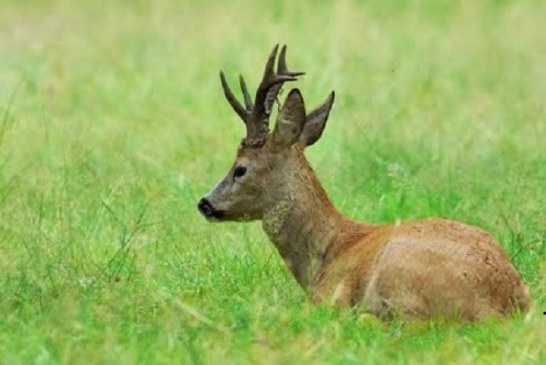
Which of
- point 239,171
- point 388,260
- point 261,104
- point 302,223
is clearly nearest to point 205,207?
point 239,171

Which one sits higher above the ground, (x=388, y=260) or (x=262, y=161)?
(x=262, y=161)

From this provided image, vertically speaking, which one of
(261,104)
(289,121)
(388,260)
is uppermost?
(261,104)

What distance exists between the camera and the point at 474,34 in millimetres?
14891

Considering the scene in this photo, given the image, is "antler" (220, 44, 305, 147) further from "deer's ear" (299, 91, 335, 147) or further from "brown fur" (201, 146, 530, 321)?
"deer's ear" (299, 91, 335, 147)

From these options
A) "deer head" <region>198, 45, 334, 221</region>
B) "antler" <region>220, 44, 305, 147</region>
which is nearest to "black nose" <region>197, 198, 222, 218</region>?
"deer head" <region>198, 45, 334, 221</region>

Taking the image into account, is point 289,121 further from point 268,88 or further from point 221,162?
point 221,162

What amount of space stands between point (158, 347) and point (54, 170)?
12.6ft

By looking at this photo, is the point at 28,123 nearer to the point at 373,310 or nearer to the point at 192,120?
the point at 192,120

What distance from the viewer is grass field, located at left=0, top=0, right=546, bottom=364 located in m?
7.21

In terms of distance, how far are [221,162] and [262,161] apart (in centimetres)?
275

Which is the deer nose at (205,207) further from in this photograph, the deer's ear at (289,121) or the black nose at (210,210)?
the deer's ear at (289,121)

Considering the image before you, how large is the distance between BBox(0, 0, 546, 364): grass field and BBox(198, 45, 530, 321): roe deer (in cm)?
14

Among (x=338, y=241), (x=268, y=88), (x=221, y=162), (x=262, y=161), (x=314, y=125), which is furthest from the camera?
(x=221, y=162)

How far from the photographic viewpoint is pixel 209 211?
8.58m
